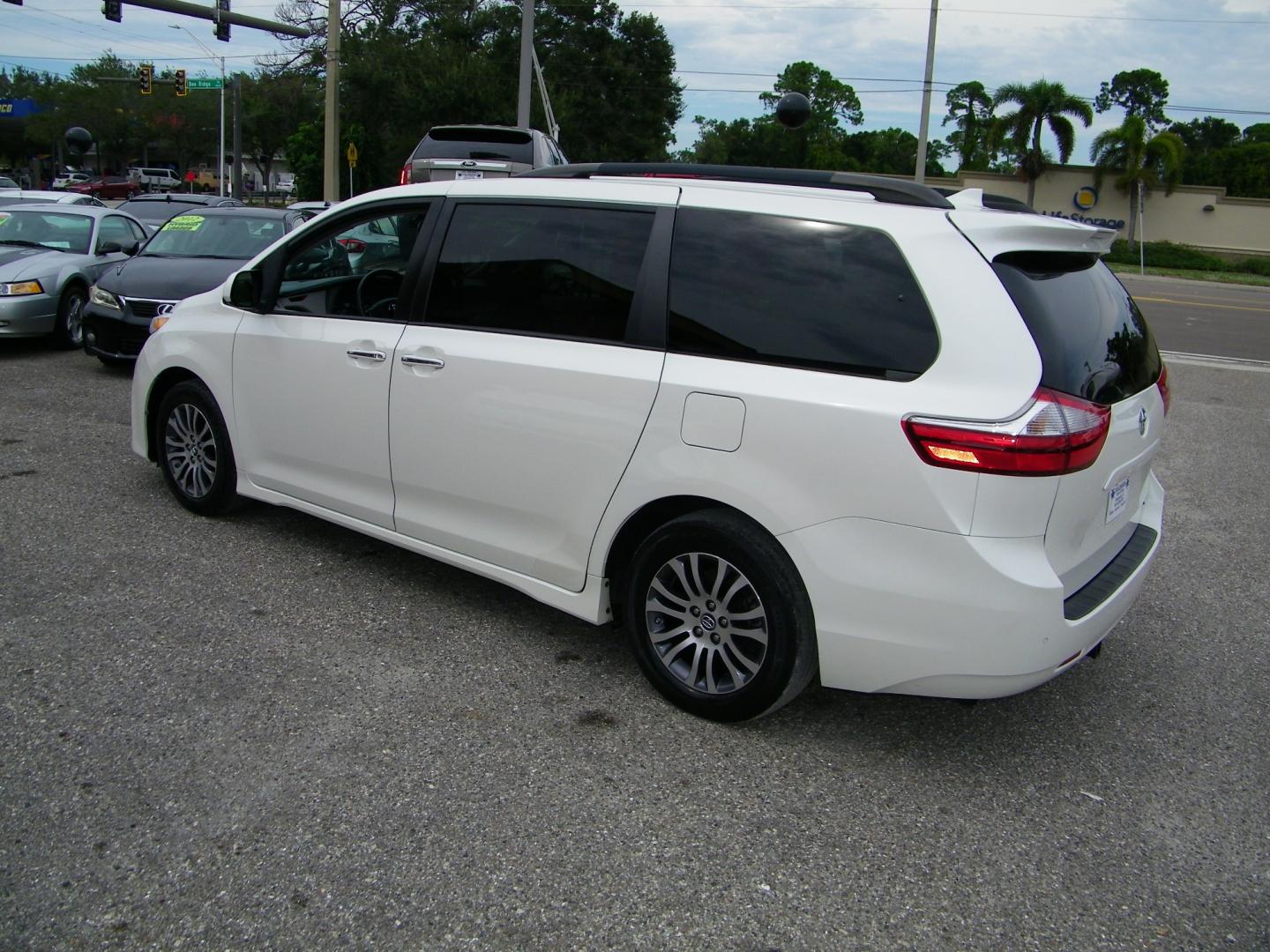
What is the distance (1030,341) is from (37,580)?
162 inches

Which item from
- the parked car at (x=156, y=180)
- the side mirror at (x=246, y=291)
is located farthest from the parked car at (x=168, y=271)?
the parked car at (x=156, y=180)

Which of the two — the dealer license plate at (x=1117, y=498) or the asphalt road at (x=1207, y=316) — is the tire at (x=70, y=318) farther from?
the asphalt road at (x=1207, y=316)

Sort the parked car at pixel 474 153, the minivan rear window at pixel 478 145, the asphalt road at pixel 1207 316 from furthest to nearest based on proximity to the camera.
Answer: the asphalt road at pixel 1207 316 → the minivan rear window at pixel 478 145 → the parked car at pixel 474 153

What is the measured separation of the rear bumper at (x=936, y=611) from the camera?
9.73ft

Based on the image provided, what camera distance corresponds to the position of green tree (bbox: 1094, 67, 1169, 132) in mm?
92125

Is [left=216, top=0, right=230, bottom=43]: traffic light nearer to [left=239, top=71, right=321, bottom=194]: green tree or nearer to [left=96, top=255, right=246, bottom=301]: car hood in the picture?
[left=96, top=255, right=246, bottom=301]: car hood

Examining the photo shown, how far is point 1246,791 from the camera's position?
3346 mm

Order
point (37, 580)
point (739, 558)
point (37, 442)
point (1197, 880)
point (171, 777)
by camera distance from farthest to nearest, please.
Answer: point (37, 442) < point (37, 580) < point (739, 558) < point (171, 777) < point (1197, 880)

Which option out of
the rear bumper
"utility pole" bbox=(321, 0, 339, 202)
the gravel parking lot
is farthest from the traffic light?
the rear bumper

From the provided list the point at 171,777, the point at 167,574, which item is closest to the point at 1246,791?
the point at 171,777

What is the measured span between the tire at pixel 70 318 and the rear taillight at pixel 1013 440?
990 centimetres

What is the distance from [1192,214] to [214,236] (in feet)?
167

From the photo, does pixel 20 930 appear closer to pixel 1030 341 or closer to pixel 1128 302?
pixel 1030 341

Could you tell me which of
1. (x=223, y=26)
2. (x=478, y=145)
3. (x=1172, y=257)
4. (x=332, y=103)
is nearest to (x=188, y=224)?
(x=478, y=145)
